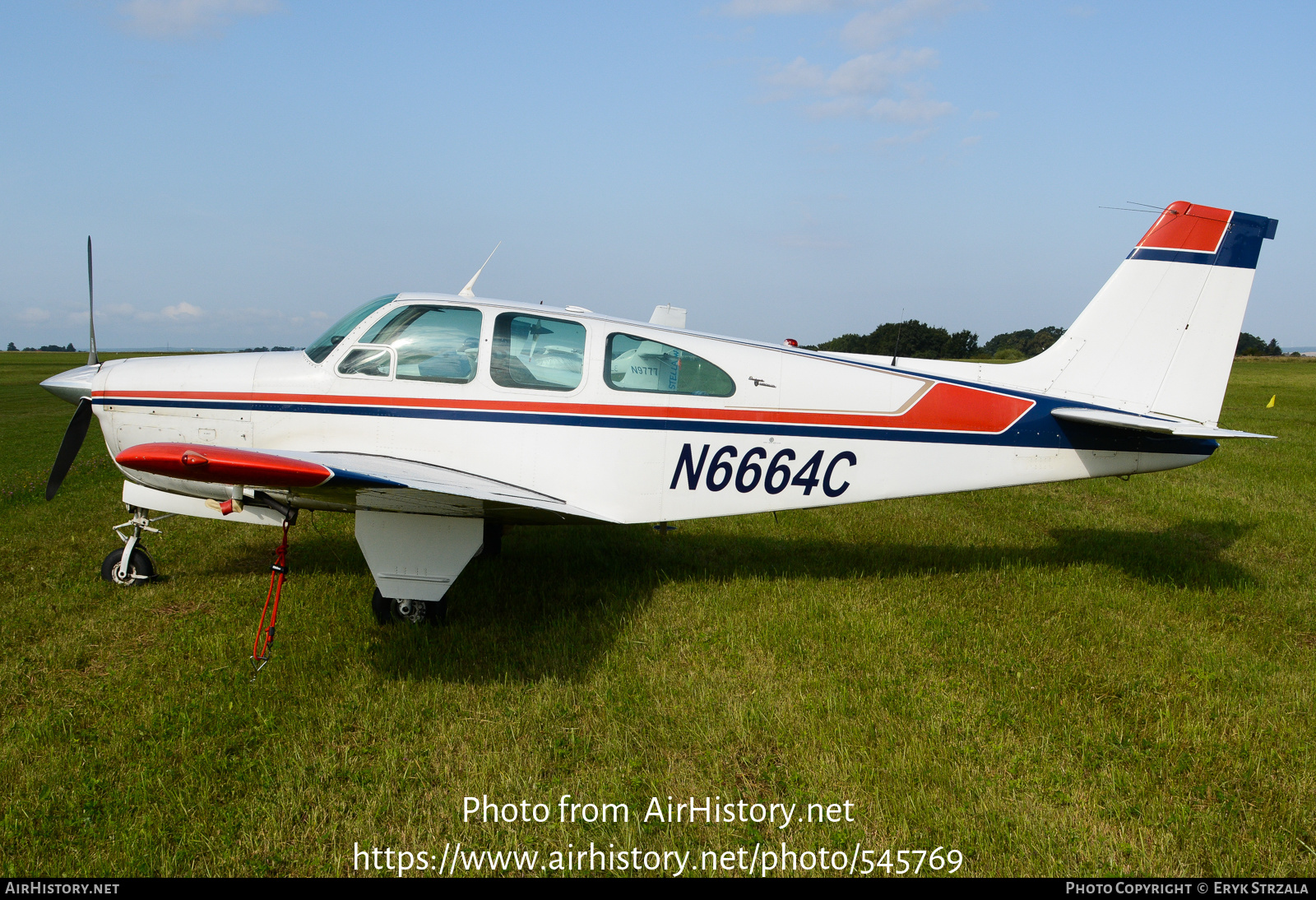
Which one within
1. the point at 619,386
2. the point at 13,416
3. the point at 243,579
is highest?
the point at 619,386

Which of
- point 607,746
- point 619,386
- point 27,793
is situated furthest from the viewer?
point 619,386

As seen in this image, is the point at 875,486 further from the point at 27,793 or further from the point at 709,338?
the point at 27,793

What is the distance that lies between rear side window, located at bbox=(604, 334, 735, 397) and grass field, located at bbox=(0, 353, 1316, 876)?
170 centimetres

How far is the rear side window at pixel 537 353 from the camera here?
5.05 m

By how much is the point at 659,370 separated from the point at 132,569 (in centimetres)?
464

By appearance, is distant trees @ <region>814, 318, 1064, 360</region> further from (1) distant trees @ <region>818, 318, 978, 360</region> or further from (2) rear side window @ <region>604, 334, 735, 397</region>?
(2) rear side window @ <region>604, 334, 735, 397</region>

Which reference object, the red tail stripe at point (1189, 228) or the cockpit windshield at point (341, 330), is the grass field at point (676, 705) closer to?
the cockpit windshield at point (341, 330)

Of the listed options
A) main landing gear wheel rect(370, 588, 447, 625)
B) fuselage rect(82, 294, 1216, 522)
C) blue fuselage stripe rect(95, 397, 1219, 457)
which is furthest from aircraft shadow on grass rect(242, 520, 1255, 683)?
blue fuselage stripe rect(95, 397, 1219, 457)

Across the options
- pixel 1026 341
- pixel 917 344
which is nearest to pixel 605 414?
pixel 917 344

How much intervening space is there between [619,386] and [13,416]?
75.1 feet

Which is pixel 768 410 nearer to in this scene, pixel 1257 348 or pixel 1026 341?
pixel 1026 341

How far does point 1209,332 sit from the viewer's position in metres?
5.88
